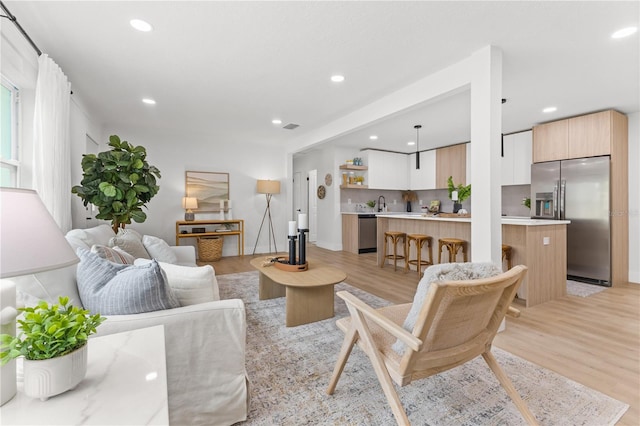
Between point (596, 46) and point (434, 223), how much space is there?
8.92 ft

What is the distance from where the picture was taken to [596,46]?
8.35 ft

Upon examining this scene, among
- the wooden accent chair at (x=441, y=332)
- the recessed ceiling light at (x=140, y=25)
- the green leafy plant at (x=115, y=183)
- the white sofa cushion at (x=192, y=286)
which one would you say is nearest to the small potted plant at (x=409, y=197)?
the green leafy plant at (x=115, y=183)

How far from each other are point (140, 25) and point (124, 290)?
2.10m

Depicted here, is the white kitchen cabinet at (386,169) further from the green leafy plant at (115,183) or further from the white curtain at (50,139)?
the white curtain at (50,139)

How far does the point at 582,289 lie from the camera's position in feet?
13.0

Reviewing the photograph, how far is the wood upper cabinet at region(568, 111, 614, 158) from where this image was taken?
4109 mm

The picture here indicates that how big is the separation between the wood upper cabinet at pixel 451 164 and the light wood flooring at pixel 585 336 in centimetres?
317

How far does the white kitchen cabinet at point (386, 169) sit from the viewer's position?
7102mm

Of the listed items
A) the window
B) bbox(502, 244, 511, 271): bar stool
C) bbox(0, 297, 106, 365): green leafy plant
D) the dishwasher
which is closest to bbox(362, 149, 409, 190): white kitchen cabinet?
the dishwasher

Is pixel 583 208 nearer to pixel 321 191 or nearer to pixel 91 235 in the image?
pixel 321 191

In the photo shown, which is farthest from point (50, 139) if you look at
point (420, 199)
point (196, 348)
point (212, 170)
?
point (420, 199)

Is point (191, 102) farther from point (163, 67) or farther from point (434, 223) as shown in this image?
point (434, 223)

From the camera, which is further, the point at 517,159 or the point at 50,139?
the point at 517,159

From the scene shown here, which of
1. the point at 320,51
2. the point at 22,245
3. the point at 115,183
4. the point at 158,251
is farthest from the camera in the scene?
the point at 115,183
